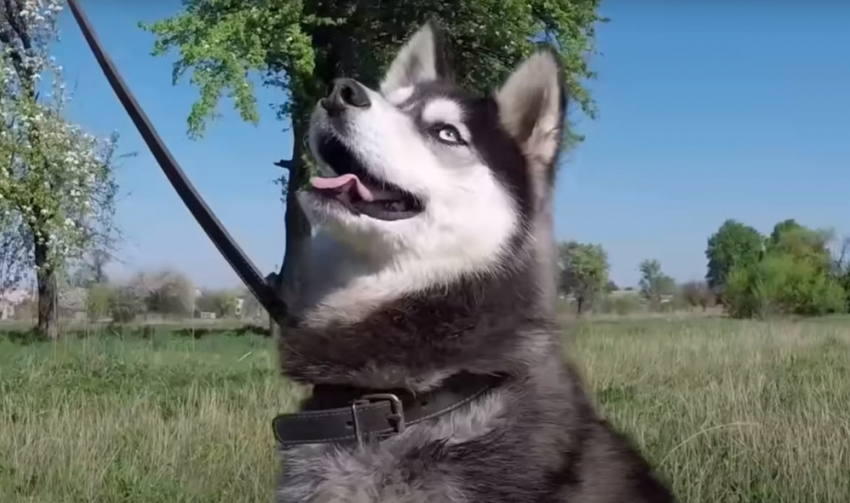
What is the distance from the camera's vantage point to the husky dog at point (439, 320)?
2.05 m

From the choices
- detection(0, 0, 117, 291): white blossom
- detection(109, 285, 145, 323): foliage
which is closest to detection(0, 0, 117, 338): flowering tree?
detection(0, 0, 117, 291): white blossom

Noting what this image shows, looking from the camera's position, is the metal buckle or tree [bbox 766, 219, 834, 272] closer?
the metal buckle

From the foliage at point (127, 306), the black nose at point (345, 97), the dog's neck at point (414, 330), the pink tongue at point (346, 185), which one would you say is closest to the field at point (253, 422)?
the dog's neck at point (414, 330)

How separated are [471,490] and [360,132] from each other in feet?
2.82

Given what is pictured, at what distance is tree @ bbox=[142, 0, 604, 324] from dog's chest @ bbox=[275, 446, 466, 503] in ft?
37.1

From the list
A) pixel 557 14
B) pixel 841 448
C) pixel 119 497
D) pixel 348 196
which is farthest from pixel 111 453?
pixel 557 14

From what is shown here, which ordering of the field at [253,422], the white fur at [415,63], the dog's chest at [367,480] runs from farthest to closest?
the field at [253,422] < the white fur at [415,63] < the dog's chest at [367,480]

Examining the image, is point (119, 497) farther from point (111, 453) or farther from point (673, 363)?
point (673, 363)

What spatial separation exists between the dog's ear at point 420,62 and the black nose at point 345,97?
16.6 inches

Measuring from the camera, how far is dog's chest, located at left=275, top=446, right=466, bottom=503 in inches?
79.1

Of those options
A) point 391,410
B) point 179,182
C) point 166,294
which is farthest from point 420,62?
point 166,294

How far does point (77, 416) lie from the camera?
5516 millimetres

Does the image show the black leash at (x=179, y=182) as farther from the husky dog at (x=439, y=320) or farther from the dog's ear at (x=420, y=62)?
the dog's ear at (x=420, y=62)

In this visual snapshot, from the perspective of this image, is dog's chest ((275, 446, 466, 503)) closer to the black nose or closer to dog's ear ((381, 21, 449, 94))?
the black nose
